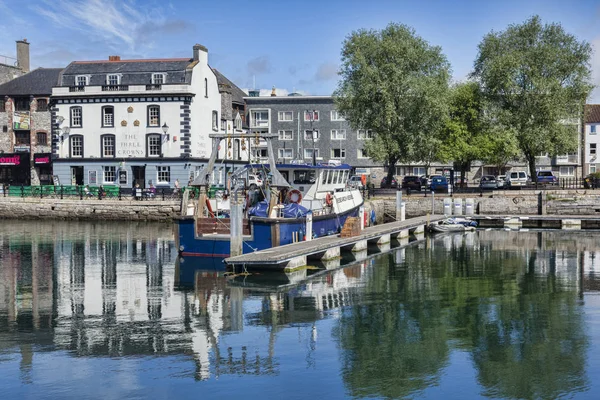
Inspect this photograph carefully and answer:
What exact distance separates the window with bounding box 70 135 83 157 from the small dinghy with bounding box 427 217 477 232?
3049 cm

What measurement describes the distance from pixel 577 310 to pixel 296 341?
943cm

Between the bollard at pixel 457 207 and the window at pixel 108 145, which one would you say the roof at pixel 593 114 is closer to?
the bollard at pixel 457 207

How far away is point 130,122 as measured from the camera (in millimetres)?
60000

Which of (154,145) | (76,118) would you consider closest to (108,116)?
(76,118)

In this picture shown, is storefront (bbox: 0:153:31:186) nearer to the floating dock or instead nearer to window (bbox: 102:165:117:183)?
window (bbox: 102:165:117:183)

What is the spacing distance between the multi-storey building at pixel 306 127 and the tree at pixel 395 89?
23.8 meters

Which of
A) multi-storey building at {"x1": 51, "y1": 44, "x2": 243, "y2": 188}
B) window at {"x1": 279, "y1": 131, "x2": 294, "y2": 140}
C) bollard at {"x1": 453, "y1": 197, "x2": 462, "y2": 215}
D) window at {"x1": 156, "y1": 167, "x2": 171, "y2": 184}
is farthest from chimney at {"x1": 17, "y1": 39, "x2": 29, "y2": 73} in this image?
bollard at {"x1": 453, "y1": 197, "x2": 462, "y2": 215}

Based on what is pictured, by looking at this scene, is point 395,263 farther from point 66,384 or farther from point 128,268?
point 66,384

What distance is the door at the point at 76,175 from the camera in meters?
61.3

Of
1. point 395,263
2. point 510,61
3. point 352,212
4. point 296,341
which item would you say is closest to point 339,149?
point 510,61

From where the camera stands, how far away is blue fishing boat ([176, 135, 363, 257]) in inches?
1212

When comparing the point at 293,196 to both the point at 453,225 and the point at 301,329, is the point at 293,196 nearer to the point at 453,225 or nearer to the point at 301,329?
the point at 301,329

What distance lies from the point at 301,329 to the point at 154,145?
4283 cm

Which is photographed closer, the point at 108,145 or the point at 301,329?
the point at 301,329
